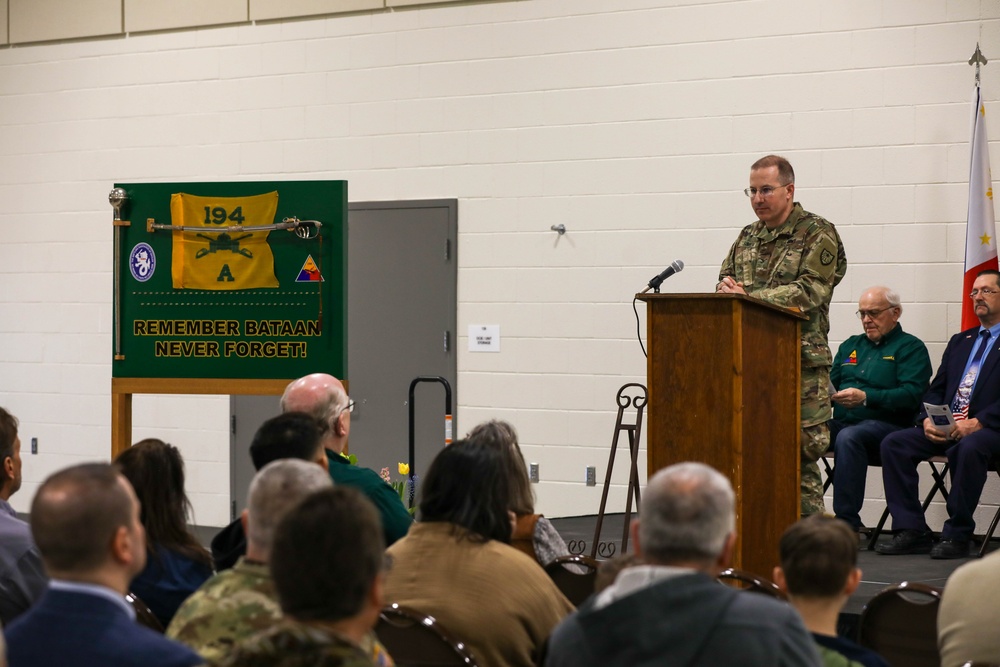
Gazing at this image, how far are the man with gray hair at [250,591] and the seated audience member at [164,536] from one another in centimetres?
69

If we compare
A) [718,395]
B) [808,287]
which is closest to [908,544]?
[808,287]

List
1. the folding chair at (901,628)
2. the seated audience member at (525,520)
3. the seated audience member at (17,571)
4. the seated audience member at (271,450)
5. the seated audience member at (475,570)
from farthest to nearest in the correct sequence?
the seated audience member at (525,520) → the seated audience member at (271,450) → the seated audience member at (17,571) → the folding chair at (901,628) → the seated audience member at (475,570)

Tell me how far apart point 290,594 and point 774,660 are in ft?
2.16

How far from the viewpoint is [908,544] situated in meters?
5.01

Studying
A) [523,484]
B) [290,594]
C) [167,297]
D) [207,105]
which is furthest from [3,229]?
[290,594]

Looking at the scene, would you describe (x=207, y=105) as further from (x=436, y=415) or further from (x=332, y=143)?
(x=436, y=415)

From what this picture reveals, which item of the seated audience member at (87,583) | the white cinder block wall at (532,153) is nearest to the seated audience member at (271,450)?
the seated audience member at (87,583)

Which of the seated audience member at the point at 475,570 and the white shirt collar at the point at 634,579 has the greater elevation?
the white shirt collar at the point at 634,579

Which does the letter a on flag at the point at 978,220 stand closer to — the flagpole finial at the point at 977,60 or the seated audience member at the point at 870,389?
the flagpole finial at the point at 977,60

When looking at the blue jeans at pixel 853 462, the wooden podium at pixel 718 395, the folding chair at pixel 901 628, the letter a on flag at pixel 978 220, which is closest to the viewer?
the folding chair at pixel 901 628

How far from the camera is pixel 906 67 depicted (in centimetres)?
581

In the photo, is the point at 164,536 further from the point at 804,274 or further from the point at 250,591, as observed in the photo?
the point at 804,274

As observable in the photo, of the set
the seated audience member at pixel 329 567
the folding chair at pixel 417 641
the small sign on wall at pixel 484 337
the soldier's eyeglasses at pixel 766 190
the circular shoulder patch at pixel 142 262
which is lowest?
the folding chair at pixel 417 641

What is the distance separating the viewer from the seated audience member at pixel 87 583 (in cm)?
163
